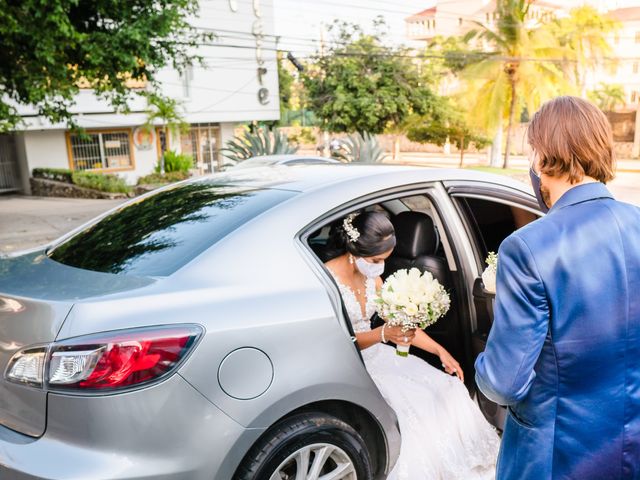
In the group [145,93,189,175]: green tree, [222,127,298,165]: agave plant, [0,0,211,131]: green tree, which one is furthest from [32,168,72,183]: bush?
[222,127,298,165]: agave plant

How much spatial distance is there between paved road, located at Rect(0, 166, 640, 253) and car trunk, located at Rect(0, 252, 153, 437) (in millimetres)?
10261

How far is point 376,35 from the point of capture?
32.2 meters

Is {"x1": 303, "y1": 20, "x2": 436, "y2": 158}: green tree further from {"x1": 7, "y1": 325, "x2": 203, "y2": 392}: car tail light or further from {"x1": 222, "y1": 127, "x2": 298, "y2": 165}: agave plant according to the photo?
{"x1": 7, "y1": 325, "x2": 203, "y2": 392}: car tail light

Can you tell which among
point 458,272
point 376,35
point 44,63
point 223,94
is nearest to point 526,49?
point 376,35

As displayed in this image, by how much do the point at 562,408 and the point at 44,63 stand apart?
464 inches

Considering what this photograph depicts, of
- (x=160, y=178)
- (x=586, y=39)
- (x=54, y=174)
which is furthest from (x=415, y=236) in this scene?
(x=586, y=39)

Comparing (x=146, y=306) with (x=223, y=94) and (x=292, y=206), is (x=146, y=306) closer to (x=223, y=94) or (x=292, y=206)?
(x=292, y=206)

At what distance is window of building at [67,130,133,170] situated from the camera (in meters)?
26.6

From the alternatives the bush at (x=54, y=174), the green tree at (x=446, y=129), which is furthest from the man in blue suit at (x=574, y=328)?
the green tree at (x=446, y=129)

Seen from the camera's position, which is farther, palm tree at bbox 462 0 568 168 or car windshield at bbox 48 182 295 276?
palm tree at bbox 462 0 568 168

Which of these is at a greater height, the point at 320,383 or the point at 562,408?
the point at 562,408

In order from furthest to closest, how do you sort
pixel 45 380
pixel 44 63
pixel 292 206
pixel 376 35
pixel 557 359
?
pixel 376 35 < pixel 44 63 < pixel 292 206 < pixel 45 380 < pixel 557 359

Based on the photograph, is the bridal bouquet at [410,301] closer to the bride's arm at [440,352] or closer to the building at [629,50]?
the bride's arm at [440,352]

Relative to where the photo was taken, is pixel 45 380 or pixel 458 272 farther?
pixel 458 272
